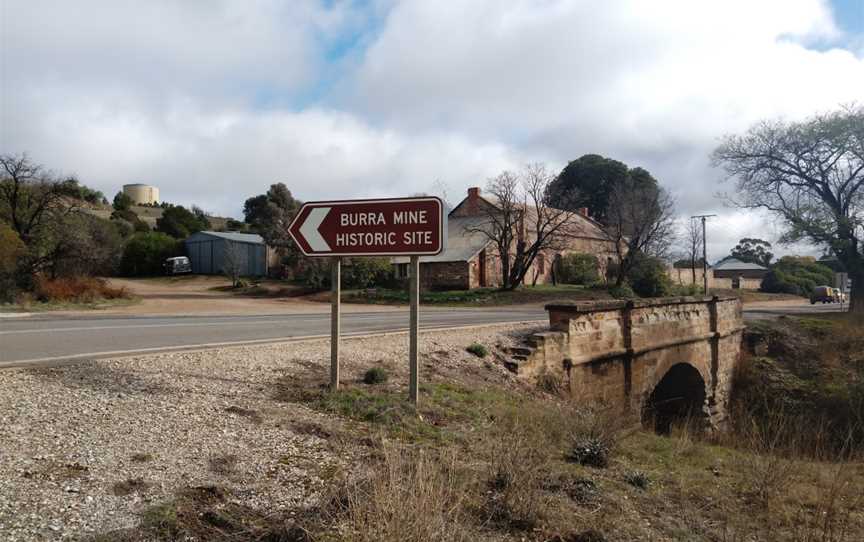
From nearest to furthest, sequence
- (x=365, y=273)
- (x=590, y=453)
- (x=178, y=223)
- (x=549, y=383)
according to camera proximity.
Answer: (x=590, y=453), (x=549, y=383), (x=365, y=273), (x=178, y=223)

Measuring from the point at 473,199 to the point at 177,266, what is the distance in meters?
24.4

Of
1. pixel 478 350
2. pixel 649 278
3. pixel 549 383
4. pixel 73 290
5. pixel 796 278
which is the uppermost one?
pixel 649 278

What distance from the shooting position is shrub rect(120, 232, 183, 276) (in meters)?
51.8

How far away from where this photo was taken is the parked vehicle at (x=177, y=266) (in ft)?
166

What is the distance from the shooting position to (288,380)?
7227 millimetres

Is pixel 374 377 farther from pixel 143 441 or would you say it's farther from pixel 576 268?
pixel 576 268

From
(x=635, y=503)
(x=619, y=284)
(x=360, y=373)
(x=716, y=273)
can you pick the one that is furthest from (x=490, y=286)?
(x=716, y=273)

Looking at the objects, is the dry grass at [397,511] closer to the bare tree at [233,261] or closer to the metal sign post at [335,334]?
the metal sign post at [335,334]

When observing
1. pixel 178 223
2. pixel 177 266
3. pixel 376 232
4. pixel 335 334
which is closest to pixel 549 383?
pixel 335 334

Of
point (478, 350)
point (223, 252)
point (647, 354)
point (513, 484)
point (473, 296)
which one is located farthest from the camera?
point (223, 252)

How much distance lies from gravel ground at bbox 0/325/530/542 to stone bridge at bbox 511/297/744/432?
16.9ft

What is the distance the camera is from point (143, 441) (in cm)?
469

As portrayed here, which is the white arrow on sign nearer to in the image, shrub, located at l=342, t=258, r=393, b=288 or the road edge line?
the road edge line

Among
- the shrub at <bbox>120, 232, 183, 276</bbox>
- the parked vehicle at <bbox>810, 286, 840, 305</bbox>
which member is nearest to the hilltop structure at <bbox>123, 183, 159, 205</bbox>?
the shrub at <bbox>120, 232, 183, 276</bbox>
